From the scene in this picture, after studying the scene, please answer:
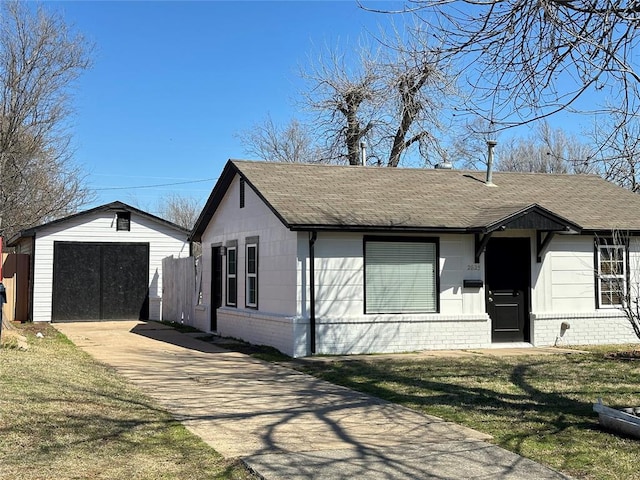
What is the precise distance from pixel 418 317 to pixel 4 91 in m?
16.4

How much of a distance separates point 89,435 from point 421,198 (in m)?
10.4

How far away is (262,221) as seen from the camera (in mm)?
15648

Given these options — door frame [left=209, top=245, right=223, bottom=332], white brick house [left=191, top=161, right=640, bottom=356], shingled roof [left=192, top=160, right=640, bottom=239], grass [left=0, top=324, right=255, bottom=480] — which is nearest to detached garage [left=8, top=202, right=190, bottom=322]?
shingled roof [left=192, top=160, right=640, bottom=239]

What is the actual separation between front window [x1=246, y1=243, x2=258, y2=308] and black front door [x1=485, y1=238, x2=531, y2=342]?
5135 mm

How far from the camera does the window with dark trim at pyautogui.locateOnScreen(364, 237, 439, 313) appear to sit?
14203 millimetres

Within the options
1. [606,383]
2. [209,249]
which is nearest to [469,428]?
[606,383]

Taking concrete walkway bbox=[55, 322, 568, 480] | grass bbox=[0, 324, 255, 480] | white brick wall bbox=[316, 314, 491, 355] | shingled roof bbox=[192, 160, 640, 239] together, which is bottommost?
concrete walkway bbox=[55, 322, 568, 480]

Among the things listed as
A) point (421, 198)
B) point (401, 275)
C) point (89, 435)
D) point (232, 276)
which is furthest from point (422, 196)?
point (89, 435)

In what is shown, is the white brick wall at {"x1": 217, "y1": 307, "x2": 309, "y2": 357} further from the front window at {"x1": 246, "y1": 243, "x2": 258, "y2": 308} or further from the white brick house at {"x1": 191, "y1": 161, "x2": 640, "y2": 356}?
the front window at {"x1": 246, "y1": 243, "x2": 258, "y2": 308}

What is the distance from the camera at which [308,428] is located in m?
7.54

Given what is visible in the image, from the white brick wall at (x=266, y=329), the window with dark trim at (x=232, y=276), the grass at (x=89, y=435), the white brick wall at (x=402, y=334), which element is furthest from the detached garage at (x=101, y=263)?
the grass at (x=89, y=435)

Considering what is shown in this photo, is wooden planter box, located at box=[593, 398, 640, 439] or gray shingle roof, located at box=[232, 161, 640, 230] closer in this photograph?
wooden planter box, located at box=[593, 398, 640, 439]

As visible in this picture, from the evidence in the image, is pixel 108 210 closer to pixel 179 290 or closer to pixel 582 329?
pixel 179 290

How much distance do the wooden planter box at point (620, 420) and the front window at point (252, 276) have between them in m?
9.61
